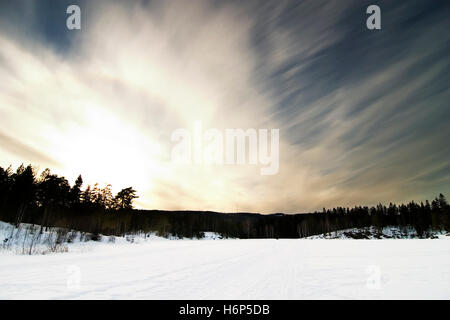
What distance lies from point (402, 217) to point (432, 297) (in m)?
→ 120

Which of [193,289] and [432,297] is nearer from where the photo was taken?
[432,297]

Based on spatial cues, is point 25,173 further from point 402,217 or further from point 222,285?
point 402,217

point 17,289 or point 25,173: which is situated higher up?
point 25,173
